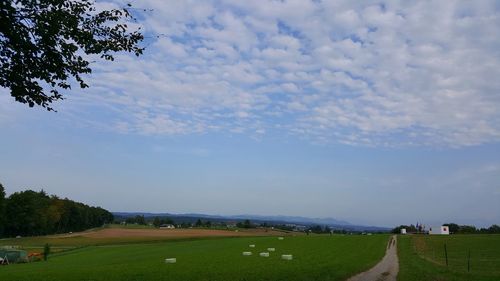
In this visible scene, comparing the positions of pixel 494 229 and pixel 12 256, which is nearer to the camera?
pixel 12 256

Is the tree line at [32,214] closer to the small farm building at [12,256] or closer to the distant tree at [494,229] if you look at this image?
the small farm building at [12,256]

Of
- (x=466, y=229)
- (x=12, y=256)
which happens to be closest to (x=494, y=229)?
(x=466, y=229)

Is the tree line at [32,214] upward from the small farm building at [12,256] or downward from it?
upward

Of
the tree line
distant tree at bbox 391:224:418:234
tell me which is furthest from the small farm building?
distant tree at bbox 391:224:418:234

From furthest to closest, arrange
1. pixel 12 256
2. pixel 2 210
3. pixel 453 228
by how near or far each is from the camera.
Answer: pixel 453 228
pixel 2 210
pixel 12 256

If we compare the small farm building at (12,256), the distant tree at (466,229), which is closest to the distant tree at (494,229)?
the distant tree at (466,229)

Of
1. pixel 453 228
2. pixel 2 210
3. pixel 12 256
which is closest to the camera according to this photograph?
pixel 12 256

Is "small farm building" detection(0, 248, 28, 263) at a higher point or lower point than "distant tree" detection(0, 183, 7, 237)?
lower

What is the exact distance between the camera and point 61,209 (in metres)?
166

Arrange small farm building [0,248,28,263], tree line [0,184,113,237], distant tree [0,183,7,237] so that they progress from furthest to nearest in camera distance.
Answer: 1. tree line [0,184,113,237]
2. distant tree [0,183,7,237]
3. small farm building [0,248,28,263]

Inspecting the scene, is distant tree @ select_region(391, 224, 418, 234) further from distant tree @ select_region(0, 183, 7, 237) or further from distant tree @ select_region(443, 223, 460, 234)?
distant tree @ select_region(0, 183, 7, 237)

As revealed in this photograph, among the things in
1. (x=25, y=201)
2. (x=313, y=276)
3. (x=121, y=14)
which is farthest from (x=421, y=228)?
(x=121, y=14)

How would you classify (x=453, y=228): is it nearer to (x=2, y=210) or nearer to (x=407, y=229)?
(x=407, y=229)

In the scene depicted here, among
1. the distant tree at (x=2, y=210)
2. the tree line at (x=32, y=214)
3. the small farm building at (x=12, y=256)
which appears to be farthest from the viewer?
the tree line at (x=32, y=214)
